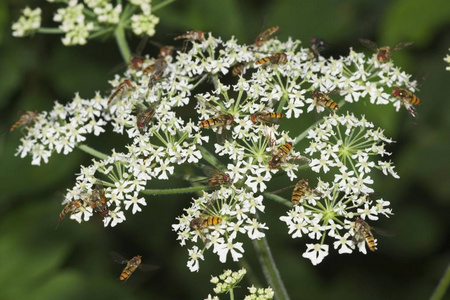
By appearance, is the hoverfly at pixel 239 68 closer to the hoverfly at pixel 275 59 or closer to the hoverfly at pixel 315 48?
the hoverfly at pixel 275 59

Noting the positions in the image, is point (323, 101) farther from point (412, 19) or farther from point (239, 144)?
point (412, 19)

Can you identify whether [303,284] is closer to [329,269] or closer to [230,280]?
[329,269]

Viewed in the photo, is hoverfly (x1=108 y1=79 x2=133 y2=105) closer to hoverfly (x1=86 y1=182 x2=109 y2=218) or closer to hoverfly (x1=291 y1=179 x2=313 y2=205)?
hoverfly (x1=86 y1=182 x2=109 y2=218)

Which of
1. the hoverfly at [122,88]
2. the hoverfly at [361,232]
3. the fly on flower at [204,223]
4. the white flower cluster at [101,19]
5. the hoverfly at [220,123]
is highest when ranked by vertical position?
the white flower cluster at [101,19]

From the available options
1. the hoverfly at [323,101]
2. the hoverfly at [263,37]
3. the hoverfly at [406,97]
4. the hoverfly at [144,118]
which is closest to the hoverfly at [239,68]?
the hoverfly at [263,37]

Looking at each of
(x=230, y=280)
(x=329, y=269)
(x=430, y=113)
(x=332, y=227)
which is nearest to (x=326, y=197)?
(x=332, y=227)

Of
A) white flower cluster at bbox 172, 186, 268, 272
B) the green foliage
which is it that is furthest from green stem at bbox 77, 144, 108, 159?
the green foliage

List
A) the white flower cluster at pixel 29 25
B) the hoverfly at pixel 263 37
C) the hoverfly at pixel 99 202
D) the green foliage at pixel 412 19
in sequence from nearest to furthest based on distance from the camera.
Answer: the hoverfly at pixel 99 202
the hoverfly at pixel 263 37
the white flower cluster at pixel 29 25
the green foliage at pixel 412 19
